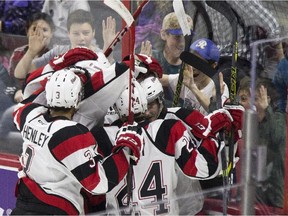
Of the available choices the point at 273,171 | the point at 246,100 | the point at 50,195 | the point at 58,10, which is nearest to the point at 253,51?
the point at 246,100

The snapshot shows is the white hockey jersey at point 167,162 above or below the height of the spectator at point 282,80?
below

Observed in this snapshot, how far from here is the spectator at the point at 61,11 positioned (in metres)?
4.30

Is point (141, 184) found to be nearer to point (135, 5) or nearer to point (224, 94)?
point (224, 94)

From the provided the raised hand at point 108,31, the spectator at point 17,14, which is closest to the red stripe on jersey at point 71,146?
the raised hand at point 108,31

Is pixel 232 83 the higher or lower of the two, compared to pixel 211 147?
higher

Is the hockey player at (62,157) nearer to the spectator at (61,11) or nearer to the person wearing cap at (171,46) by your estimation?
the person wearing cap at (171,46)

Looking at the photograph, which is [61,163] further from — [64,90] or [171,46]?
[171,46]

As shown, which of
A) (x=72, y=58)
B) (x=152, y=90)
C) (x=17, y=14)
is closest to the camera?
(x=152, y=90)

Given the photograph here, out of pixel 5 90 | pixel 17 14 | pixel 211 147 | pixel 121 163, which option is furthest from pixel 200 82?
pixel 17 14

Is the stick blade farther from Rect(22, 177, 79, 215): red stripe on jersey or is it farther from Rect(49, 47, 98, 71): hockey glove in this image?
Rect(22, 177, 79, 215): red stripe on jersey

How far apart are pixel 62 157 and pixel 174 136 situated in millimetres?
464

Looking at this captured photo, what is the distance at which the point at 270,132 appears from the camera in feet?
9.78

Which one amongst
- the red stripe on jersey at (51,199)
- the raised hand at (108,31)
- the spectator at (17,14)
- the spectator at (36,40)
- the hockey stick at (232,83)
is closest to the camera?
the red stripe on jersey at (51,199)

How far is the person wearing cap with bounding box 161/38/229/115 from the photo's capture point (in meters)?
3.71
